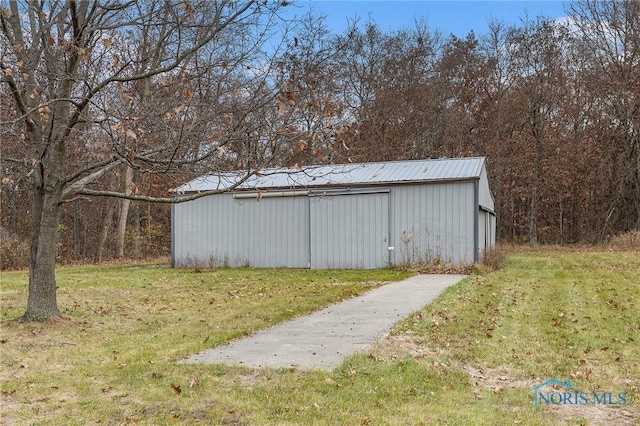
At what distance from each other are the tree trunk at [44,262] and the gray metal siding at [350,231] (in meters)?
9.93

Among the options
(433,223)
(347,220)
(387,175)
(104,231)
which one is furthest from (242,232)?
(104,231)

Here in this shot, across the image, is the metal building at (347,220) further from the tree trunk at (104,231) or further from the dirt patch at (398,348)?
the dirt patch at (398,348)

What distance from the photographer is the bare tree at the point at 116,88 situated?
672cm

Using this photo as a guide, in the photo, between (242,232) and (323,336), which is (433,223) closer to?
(242,232)

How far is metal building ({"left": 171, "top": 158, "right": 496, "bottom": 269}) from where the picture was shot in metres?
15.7

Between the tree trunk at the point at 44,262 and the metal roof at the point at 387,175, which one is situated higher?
the metal roof at the point at 387,175

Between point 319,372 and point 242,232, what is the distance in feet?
43.6

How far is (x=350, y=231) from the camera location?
55.1 ft

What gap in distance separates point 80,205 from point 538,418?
2521 centimetres

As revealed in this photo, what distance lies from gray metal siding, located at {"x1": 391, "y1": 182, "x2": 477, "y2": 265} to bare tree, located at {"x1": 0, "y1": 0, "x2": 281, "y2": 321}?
9317mm

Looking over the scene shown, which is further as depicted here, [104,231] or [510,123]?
[510,123]

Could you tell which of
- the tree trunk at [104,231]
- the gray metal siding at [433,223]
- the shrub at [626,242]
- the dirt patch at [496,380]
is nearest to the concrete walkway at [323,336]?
the dirt patch at [496,380]

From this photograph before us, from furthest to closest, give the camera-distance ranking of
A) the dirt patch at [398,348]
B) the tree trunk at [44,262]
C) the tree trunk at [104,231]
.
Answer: the tree trunk at [104,231]
the tree trunk at [44,262]
the dirt patch at [398,348]

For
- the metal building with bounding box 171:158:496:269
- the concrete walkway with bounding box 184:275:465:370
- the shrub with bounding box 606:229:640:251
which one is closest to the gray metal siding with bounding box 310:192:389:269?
the metal building with bounding box 171:158:496:269
